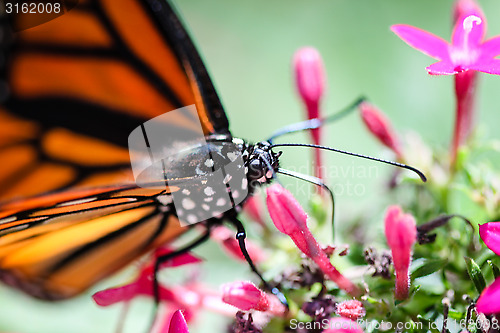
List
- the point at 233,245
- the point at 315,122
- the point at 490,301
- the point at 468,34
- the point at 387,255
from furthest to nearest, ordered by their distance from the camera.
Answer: the point at 315,122 → the point at 233,245 → the point at 387,255 → the point at 468,34 → the point at 490,301

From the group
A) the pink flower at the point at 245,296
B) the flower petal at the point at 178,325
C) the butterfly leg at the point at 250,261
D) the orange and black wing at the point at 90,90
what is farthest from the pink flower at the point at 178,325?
the orange and black wing at the point at 90,90

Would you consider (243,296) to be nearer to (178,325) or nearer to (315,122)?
(178,325)

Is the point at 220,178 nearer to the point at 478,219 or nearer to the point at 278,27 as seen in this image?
the point at 478,219

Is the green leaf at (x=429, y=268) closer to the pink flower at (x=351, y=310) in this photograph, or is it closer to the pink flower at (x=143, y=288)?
the pink flower at (x=351, y=310)

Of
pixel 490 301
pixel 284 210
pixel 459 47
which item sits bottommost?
pixel 490 301

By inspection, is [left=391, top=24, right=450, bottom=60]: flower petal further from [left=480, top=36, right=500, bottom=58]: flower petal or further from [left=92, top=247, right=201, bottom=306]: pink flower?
[left=92, top=247, right=201, bottom=306]: pink flower

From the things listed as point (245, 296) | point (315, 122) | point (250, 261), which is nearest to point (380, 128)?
point (315, 122)

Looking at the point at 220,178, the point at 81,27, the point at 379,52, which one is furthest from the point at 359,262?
the point at 379,52
